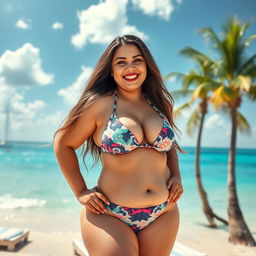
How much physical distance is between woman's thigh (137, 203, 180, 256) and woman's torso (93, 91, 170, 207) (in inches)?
6.2

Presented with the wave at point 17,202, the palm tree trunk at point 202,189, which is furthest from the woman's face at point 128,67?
the wave at point 17,202

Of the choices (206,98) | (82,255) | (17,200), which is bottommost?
(17,200)

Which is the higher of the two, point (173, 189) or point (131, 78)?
point (131, 78)

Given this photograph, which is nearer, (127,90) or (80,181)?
(80,181)

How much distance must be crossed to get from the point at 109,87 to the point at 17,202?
58.9 ft

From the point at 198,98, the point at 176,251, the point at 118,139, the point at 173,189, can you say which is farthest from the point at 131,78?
the point at 198,98

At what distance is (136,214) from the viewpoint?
6.60 ft

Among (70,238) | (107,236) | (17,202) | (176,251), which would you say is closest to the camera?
(107,236)

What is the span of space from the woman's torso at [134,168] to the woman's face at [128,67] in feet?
0.59

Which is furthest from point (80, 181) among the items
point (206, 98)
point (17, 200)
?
point (17, 200)

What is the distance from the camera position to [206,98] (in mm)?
13703

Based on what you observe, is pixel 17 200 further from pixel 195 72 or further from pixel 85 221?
pixel 85 221

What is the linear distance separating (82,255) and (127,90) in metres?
4.49

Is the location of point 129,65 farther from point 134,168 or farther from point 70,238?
point 70,238
